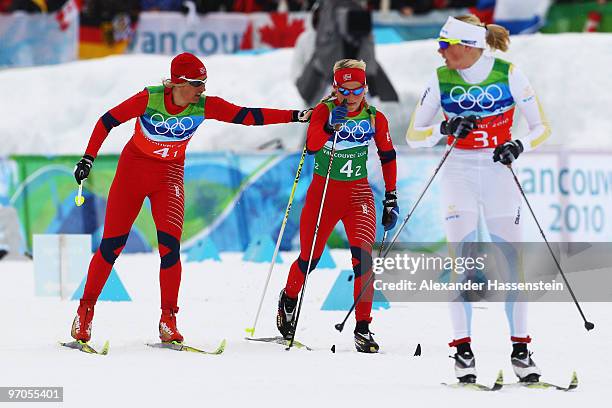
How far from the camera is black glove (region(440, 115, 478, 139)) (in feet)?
22.3

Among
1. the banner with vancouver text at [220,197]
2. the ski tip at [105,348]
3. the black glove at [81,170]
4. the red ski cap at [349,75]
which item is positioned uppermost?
the red ski cap at [349,75]

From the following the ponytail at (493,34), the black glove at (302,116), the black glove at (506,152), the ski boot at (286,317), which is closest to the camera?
the black glove at (506,152)

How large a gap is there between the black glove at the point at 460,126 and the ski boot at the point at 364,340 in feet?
5.76

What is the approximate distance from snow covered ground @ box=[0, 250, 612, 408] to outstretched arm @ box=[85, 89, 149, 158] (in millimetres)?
1323

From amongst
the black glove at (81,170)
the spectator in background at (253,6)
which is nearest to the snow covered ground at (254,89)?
the spectator in background at (253,6)

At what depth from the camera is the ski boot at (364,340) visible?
8031 millimetres

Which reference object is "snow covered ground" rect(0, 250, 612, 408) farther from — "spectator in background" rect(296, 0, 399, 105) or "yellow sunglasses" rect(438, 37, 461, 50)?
"spectator in background" rect(296, 0, 399, 105)

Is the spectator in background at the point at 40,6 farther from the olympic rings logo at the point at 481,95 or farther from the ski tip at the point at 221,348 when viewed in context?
the olympic rings logo at the point at 481,95

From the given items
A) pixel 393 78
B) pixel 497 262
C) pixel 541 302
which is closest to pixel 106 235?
pixel 497 262

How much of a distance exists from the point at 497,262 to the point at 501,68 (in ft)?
3.51

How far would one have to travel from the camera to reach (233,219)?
16078mm

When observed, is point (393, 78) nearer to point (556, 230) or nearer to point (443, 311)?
point (556, 230)

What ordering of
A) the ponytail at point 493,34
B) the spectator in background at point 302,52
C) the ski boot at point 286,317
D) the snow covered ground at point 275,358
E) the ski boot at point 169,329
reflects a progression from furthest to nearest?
Answer: the spectator in background at point 302,52 < the ski boot at point 286,317 < the ski boot at point 169,329 < the ponytail at point 493,34 < the snow covered ground at point 275,358

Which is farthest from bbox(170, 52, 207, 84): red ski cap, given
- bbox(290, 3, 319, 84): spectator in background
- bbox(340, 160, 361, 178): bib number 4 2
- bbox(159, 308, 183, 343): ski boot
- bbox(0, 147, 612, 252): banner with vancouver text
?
bbox(290, 3, 319, 84): spectator in background
